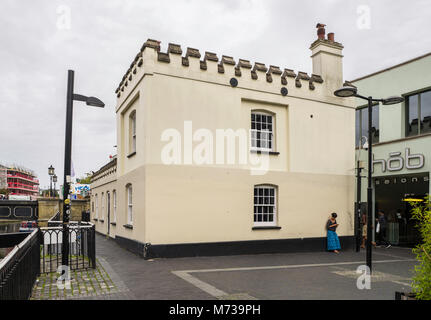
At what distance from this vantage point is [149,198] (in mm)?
12289

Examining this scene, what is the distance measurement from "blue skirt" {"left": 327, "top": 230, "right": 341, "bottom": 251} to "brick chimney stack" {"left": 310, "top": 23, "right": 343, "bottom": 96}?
20.6 ft

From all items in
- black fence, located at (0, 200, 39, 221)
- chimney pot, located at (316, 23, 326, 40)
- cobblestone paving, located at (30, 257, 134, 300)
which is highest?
chimney pot, located at (316, 23, 326, 40)

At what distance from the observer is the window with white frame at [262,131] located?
48.3ft

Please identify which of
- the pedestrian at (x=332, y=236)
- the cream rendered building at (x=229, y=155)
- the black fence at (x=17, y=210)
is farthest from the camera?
the black fence at (x=17, y=210)

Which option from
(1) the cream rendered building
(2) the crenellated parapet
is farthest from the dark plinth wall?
(2) the crenellated parapet

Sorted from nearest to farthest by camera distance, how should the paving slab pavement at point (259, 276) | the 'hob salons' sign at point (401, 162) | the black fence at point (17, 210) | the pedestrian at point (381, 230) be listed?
the paving slab pavement at point (259, 276) → the 'hob salons' sign at point (401, 162) → the pedestrian at point (381, 230) → the black fence at point (17, 210)

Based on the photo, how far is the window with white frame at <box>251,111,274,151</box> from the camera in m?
14.7

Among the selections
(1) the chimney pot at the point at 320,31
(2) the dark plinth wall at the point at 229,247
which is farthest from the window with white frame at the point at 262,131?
(1) the chimney pot at the point at 320,31

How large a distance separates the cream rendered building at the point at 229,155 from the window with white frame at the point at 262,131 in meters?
0.04

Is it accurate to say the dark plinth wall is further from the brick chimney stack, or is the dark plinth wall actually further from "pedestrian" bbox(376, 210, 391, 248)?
the brick chimney stack

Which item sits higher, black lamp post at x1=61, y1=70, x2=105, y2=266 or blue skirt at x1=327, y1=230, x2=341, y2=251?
black lamp post at x1=61, y1=70, x2=105, y2=266

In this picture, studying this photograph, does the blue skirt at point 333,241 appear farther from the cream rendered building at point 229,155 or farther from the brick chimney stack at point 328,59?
the brick chimney stack at point 328,59
